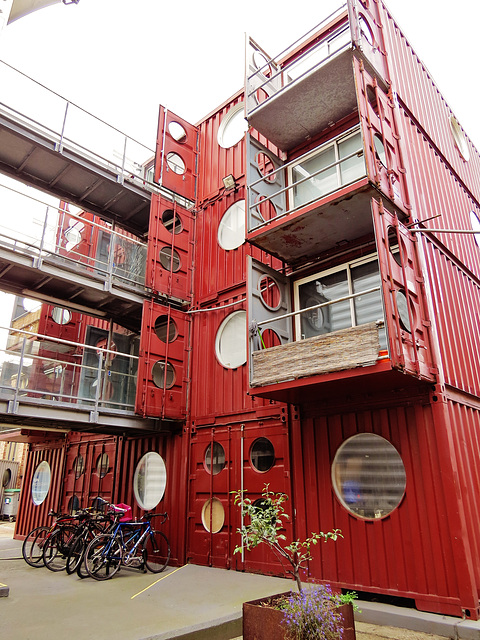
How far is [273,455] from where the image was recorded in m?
9.67

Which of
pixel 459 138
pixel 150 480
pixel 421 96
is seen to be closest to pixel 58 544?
pixel 150 480

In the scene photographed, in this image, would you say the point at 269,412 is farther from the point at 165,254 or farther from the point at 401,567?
the point at 165,254

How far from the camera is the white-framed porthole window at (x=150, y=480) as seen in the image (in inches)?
456

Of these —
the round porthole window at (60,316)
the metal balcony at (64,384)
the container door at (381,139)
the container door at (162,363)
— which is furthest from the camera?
the round porthole window at (60,316)

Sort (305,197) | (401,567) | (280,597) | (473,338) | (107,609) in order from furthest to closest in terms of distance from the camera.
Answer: (305,197), (473,338), (401,567), (107,609), (280,597)

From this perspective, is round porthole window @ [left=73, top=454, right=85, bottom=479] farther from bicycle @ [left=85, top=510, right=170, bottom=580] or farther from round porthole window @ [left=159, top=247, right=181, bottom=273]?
round porthole window @ [left=159, top=247, right=181, bottom=273]

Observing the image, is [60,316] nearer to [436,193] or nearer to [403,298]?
[403,298]

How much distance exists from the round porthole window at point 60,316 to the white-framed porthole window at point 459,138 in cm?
1290

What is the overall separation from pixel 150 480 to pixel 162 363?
3129mm

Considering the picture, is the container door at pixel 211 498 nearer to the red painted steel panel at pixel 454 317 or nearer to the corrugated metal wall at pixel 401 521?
the corrugated metal wall at pixel 401 521

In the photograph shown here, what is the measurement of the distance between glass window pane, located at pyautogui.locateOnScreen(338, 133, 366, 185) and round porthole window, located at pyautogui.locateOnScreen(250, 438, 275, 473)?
5791 millimetres

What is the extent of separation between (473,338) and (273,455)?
195 inches

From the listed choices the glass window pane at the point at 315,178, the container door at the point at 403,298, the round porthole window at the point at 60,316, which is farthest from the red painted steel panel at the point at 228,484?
the round porthole window at the point at 60,316

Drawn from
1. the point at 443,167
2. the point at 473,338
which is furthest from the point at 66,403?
the point at 443,167
